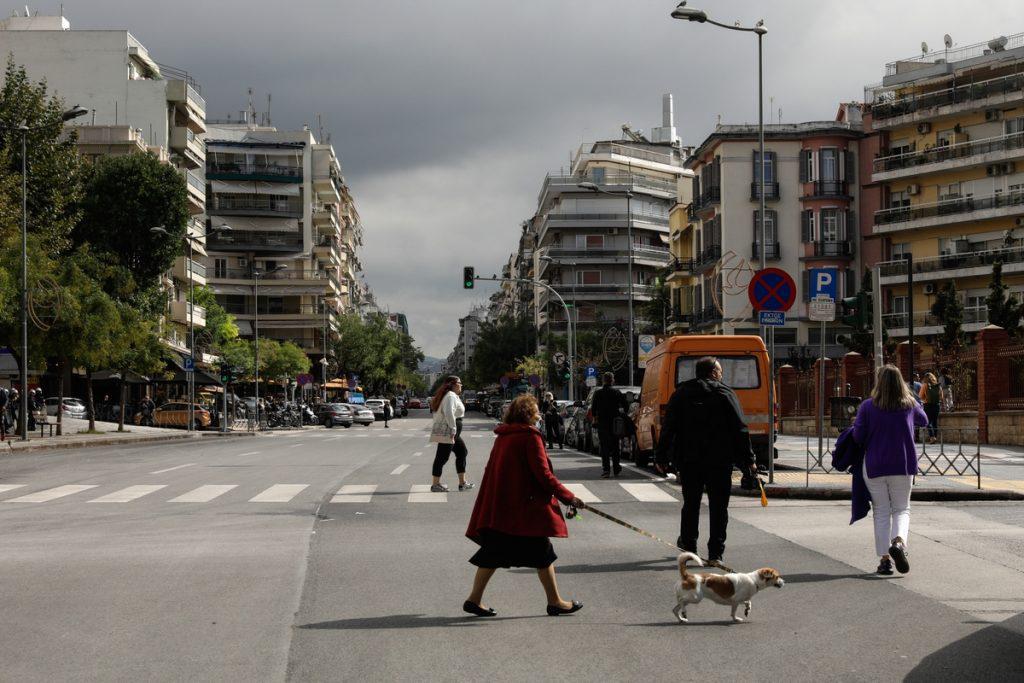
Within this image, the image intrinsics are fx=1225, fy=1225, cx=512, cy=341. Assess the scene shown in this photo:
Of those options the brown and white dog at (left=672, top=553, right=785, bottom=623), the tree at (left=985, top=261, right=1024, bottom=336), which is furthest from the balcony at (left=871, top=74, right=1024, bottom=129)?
the brown and white dog at (left=672, top=553, right=785, bottom=623)

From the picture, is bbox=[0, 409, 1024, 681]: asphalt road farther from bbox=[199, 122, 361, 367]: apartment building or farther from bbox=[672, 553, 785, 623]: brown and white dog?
bbox=[199, 122, 361, 367]: apartment building

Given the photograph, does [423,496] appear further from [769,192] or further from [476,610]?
[769,192]

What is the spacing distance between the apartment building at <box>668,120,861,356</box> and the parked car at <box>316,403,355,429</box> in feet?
66.7

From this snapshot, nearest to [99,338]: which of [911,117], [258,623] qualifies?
[258,623]

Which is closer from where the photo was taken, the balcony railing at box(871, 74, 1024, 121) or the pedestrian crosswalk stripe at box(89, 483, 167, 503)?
the pedestrian crosswalk stripe at box(89, 483, 167, 503)

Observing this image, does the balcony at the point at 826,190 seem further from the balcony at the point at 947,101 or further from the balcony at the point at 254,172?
the balcony at the point at 254,172

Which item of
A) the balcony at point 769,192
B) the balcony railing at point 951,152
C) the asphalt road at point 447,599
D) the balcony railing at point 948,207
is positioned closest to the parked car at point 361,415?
the balcony at point 769,192

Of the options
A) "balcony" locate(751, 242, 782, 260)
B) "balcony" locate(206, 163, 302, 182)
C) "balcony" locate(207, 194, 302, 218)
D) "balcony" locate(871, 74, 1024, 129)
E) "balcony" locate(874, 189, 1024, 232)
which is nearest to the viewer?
"balcony" locate(871, 74, 1024, 129)

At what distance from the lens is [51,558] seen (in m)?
10.9

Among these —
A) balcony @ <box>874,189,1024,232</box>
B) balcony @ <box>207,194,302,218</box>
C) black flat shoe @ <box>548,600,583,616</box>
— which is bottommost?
black flat shoe @ <box>548,600,583,616</box>

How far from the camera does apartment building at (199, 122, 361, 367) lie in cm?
10381

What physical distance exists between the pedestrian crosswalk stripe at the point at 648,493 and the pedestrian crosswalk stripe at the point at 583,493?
1.90 ft

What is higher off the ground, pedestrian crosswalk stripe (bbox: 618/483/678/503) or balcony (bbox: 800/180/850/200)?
balcony (bbox: 800/180/850/200)

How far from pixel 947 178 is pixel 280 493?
52615 millimetres
